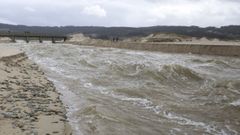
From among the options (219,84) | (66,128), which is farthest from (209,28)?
(66,128)

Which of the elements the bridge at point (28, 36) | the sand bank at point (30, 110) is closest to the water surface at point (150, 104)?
the sand bank at point (30, 110)

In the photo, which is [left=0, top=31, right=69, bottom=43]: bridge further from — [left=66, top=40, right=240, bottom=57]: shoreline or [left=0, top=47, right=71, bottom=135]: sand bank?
[left=0, top=47, right=71, bottom=135]: sand bank

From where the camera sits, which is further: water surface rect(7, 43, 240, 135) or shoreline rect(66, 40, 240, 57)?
shoreline rect(66, 40, 240, 57)

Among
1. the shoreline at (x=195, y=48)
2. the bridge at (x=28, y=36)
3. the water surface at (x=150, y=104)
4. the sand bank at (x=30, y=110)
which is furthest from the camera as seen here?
the bridge at (x=28, y=36)

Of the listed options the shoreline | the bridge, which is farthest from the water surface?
the bridge

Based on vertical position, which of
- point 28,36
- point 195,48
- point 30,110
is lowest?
point 28,36

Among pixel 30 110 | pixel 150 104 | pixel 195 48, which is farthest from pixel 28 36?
pixel 30 110

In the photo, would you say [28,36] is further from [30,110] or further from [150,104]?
[30,110]

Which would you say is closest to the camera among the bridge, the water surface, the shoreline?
the water surface

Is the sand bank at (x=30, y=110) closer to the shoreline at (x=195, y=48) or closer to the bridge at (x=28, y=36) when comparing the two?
the shoreline at (x=195, y=48)

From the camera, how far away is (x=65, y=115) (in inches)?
375

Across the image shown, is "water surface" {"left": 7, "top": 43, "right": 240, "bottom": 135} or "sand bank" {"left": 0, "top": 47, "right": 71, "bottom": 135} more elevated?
"sand bank" {"left": 0, "top": 47, "right": 71, "bottom": 135}

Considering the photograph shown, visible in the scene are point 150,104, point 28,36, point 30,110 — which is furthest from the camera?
point 28,36

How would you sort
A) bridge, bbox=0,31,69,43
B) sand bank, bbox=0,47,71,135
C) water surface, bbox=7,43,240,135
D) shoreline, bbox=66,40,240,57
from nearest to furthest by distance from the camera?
sand bank, bbox=0,47,71,135 → water surface, bbox=7,43,240,135 → shoreline, bbox=66,40,240,57 → bridge, bbox=0,31,69,43
